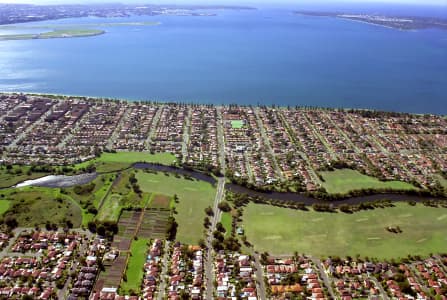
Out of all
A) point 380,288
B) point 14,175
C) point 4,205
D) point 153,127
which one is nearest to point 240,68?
point 153,127

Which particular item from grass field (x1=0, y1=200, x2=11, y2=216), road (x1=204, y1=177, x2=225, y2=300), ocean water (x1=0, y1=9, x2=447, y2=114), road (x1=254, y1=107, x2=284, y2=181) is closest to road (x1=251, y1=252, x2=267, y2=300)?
road (x1=204, y1=177, x2=225, y2=300)

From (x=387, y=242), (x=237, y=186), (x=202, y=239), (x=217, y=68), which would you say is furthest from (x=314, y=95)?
(x=202, y=239)

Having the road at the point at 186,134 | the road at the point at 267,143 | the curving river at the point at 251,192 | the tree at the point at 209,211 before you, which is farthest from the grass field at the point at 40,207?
the road at the point at 267,143

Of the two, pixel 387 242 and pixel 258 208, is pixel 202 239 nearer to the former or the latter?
pixel 258 208

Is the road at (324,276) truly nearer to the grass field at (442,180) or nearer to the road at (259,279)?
the road at (259,279)

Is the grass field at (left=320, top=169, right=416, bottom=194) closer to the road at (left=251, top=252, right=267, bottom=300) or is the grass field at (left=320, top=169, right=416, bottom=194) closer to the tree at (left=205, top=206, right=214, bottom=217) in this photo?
the tree at (left=205, top=206, right=214, bottom=217)
